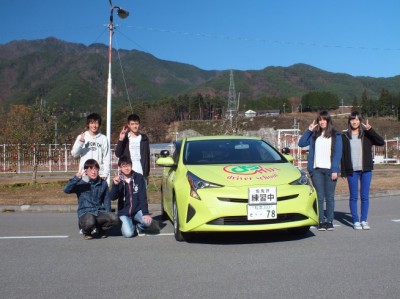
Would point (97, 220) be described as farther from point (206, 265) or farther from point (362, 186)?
point (362, 186)

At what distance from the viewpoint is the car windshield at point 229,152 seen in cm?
732

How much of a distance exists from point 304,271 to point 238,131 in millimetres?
20848

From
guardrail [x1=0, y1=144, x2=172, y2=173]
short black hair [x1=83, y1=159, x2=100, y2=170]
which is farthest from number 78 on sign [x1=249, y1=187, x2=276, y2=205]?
guardrail [x1=0, y1=144, x2=172, y2=173]

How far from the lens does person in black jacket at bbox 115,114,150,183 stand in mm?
8109

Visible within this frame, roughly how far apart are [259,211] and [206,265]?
1.03 meters

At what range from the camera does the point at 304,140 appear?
7.82 metres

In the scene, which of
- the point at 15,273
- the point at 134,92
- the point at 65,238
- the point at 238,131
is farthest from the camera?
the point at 134,92

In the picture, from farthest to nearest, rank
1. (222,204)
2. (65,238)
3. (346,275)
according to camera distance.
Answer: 1. (65,238)
2. (222,204)
3. (346,275)

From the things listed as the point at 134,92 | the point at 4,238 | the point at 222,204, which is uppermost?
the point at 134,92

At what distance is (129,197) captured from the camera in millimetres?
7449

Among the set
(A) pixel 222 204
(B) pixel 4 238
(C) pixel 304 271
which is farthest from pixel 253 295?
(B) pixel 4 238

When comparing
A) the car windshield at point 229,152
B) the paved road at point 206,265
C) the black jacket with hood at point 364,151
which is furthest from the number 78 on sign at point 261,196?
the black jacket with hood at point 364,151

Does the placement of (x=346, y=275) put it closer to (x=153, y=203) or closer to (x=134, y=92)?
(x=153, y=203)

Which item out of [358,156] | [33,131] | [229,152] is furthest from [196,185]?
[33,131]
